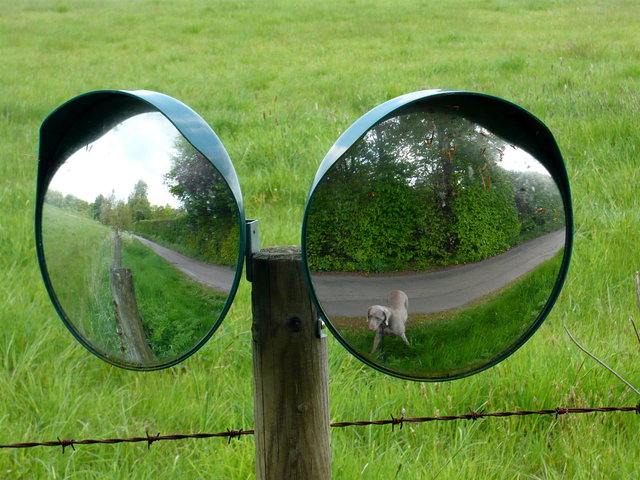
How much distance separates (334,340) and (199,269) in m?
1.66

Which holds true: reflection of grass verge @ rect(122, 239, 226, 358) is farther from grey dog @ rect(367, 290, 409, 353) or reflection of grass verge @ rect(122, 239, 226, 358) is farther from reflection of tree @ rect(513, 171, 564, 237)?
reflection of tree @ rect(513, 171, 564, 237)

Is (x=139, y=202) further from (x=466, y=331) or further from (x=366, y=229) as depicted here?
(x=466, y=331)

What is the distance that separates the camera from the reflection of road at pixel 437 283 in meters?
1.07

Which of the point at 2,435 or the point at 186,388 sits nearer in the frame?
Result: the point at 2,435

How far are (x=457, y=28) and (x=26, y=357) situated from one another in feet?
35.2

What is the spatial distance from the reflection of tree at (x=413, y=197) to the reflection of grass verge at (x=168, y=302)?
0.77 ft

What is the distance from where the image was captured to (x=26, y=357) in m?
2.62

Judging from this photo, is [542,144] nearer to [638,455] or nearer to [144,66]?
[638,455]

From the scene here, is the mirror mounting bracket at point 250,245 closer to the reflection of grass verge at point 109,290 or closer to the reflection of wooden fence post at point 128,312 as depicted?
the reflection of grass verge at point 109,290

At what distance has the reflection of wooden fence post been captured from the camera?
120cm

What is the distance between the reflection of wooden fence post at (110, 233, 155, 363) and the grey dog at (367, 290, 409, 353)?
414 millimetres

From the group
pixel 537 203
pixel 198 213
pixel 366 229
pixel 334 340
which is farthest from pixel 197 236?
pixel 334 340

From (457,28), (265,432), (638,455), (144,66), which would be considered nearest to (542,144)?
(265,432)

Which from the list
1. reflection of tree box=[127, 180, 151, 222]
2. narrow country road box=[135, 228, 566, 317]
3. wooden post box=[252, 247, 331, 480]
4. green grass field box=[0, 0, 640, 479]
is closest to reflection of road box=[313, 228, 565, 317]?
narrow country road box=[135, 228, 566, 317]
